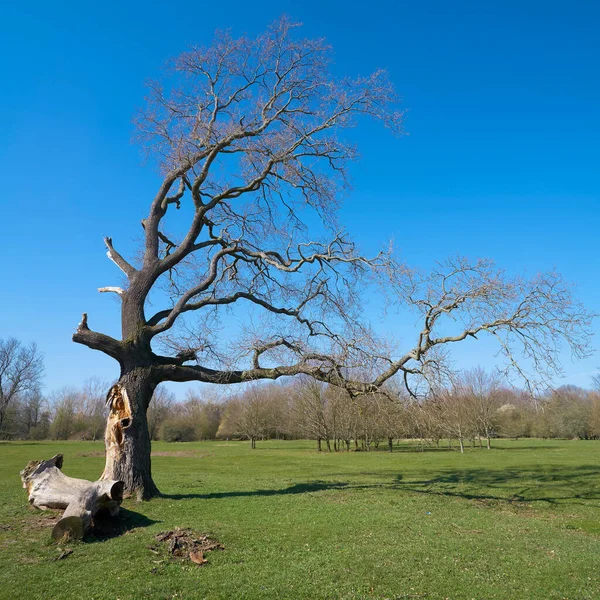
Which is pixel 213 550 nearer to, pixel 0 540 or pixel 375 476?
pixel 0 540

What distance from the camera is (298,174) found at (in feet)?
53.7

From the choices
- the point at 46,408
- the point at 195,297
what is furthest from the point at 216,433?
the point at 195,297

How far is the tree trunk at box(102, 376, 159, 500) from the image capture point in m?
12.8

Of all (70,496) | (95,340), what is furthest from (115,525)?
(95,340)

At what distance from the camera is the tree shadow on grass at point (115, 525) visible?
30.7 ft

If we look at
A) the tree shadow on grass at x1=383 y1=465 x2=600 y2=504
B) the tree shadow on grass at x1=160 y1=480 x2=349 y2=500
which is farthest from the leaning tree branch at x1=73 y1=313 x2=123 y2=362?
the tree shadow on grass at x1=383 y1=465 x2=600 y2=504

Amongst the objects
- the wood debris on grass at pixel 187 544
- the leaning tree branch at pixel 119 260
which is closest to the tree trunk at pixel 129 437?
the leaning tree branch at pixel 119 260

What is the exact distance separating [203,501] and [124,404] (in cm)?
348

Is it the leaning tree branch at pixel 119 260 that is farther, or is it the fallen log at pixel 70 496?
the leaning tree branch at pixel 119 260

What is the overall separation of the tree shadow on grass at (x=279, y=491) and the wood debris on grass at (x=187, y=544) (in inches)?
189

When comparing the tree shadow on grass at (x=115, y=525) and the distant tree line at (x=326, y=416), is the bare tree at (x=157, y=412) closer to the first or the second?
the distant tree line at (x=326, y=416)

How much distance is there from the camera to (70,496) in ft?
34.8

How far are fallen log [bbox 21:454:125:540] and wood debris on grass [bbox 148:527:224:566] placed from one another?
1.51 meters

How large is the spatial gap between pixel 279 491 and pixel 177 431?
2939 inches
